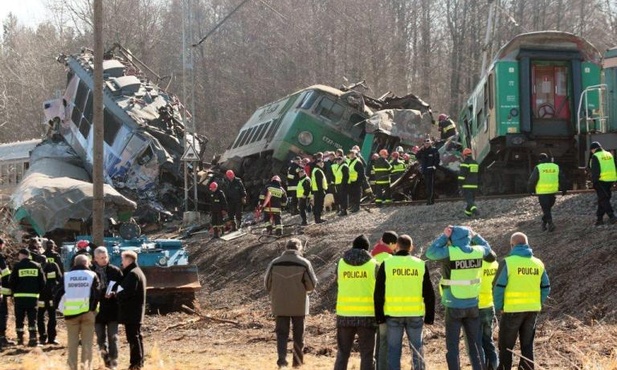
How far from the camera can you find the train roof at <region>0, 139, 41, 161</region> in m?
38.0

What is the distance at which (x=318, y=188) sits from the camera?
2377 centimetres

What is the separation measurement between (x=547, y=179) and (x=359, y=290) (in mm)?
7632

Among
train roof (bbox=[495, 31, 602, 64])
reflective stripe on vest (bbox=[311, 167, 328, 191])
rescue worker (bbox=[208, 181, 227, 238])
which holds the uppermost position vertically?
train roof (bbox=[495, 31, 602, 64])

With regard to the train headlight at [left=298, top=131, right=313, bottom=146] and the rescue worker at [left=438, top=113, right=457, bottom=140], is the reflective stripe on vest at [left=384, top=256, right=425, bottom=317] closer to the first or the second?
the rescue worker at [left=438, top=113, right=457, bottom=140]

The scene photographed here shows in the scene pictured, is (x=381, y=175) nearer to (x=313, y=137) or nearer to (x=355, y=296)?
(x=313, y=137)

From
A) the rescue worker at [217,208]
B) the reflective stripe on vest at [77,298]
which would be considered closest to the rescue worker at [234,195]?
the rescue worker at [217,208]

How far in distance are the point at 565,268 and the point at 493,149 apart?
27.9ft

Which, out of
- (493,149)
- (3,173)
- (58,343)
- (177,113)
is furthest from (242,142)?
(58,343)

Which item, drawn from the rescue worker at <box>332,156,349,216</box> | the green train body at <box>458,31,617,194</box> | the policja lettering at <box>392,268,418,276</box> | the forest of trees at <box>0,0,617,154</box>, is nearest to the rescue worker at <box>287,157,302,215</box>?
the rescue worker at <box>332,156,349,216</box>

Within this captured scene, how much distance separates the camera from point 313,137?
102 feet

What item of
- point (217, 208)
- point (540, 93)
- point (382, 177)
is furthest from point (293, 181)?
point (540, 93)

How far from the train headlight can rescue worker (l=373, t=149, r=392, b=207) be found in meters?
6.14

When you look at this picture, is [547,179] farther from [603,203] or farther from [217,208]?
[217,208]

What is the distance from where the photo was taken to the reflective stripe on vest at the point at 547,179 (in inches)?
671
